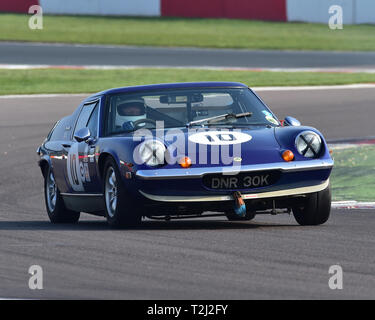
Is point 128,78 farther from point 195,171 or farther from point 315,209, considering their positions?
point 195,171

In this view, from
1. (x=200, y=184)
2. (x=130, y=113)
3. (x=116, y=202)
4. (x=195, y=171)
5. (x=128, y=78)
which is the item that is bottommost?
(x=128, y=78)

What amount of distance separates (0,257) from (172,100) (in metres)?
2.49

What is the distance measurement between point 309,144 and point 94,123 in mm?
2072

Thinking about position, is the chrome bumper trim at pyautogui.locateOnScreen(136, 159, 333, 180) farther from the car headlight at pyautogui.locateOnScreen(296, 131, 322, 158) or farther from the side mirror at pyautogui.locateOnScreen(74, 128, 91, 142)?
the side mirror at pyautogui.locateOnScreen(74, 128, 91, 142)

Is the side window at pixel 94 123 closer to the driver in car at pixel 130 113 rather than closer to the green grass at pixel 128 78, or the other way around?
the driver in car at pixel 130 113

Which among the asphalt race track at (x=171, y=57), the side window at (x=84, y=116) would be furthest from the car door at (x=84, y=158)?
the asphalt race track at (x=171, y=57)

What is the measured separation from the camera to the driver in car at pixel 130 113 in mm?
8617

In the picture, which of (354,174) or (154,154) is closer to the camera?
(154,154)

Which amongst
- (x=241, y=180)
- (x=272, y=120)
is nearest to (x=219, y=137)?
(x=241, y=180)

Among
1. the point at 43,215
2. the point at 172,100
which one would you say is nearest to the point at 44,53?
the point at 43,215

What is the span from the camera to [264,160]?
7852 millimetres

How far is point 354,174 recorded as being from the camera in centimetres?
1296

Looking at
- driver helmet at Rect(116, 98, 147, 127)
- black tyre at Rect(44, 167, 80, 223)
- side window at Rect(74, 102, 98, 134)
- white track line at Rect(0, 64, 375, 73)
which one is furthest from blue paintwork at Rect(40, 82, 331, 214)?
white track line at Rect(0, 64, 375, 73)

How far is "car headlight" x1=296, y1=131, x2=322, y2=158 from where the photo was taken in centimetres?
802
